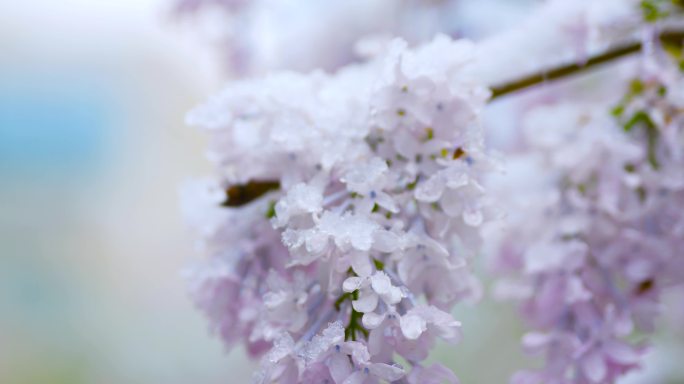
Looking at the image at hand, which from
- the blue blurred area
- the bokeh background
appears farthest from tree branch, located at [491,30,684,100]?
the blue blurred area

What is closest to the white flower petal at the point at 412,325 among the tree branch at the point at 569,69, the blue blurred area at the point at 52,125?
the tree branch at the point at 569,69

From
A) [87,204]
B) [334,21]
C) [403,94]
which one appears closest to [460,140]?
[403,94]

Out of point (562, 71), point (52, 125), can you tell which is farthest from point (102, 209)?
point (562, 71)

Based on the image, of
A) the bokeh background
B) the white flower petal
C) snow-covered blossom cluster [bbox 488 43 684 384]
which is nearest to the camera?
the white flower petal

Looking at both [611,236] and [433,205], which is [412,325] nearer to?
[433,205]

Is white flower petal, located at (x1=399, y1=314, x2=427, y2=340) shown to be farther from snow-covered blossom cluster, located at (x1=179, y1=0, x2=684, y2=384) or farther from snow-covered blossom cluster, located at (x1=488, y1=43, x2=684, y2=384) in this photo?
snow-covered blossom cluster, located at (x1=488, y1=43, x2=684, y2=384)
